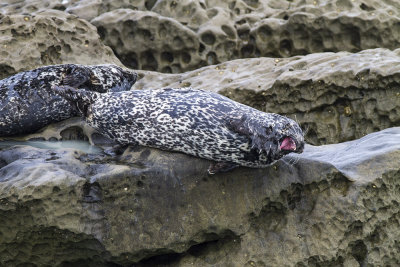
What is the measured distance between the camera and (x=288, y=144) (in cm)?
504

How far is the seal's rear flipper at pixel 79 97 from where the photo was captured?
6.04 m

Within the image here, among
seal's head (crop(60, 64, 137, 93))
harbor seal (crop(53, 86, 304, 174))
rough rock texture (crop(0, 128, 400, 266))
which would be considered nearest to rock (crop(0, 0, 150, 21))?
seal's head (crop(60, 64, 137, 93))

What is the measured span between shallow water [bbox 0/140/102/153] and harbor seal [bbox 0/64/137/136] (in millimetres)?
319

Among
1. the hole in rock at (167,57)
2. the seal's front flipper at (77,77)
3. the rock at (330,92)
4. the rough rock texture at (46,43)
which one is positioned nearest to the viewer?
the seal's front flipper at (77,77)

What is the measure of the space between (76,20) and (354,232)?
4.96 m

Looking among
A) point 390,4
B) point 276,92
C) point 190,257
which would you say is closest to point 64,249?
point 190,257

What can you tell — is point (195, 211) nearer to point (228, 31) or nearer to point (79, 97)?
point (79, 97)

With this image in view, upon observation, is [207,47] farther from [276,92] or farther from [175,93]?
[175,93]

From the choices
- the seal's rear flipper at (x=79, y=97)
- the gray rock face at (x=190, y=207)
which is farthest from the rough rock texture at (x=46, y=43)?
the seal's rear flipper at (x=79, y=97)

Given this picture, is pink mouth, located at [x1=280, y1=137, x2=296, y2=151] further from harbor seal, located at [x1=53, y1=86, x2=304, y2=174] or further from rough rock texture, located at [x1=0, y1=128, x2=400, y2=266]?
rough rock texture, located at [x1=0, y1=128, x2=400, y2=266]

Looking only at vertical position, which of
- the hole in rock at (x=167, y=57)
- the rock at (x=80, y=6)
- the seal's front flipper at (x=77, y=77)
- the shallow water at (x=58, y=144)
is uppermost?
the seal's front flipper at (x=77, y=77)

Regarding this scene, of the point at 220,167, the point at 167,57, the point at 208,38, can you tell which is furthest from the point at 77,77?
the point at 208,38

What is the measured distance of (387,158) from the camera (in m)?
5.38

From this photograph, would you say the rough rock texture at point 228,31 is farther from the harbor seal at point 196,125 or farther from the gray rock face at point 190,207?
the harbor seal at point 196,125
